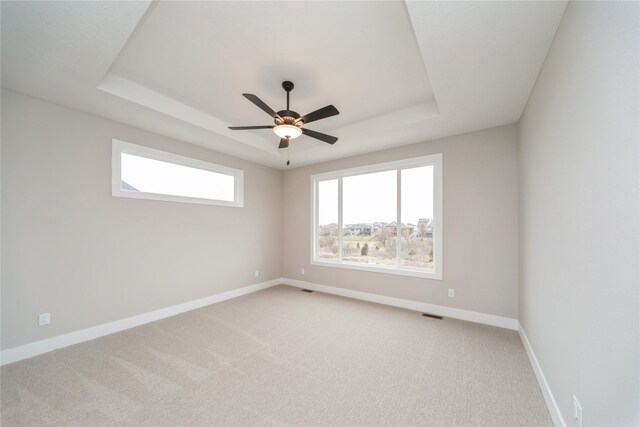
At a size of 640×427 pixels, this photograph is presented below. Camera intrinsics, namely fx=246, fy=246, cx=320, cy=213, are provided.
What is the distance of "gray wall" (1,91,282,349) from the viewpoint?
8.20ft

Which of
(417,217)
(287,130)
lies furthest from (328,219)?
(287,130)

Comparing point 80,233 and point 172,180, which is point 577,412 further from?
point 172,180

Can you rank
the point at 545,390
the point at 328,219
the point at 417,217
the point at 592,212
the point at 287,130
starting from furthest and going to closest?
the point at 328,219
the point at 417,217
the point at 287,130
the point at 545,390
the point at 592,212

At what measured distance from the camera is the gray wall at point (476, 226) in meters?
3.25

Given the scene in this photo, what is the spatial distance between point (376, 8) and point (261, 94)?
1.59 m

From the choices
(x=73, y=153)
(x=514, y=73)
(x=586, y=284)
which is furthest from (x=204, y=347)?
(x=514, y=73)

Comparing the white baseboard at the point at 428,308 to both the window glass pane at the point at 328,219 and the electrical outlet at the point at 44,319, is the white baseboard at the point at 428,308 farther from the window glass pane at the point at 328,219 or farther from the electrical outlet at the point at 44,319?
the electrical outlet at the point at 44,319

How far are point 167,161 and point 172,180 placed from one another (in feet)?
0.96

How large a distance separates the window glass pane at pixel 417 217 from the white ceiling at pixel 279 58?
2.68 ft

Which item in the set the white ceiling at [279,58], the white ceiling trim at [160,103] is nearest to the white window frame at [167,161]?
the white ceiling at [279,58]

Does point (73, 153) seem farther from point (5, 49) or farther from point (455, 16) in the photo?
point (455, 16)

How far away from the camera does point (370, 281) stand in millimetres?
4414

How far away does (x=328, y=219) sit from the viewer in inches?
205

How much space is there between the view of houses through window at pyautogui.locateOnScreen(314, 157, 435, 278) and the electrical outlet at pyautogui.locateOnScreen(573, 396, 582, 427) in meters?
2.48
